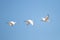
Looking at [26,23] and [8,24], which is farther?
[8,24]

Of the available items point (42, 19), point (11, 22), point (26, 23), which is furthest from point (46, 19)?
point (11, 22)

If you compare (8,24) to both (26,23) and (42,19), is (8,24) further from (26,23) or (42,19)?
(42,19)

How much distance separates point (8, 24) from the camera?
5.15 feet

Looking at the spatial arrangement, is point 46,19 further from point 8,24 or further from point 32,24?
point 8,24

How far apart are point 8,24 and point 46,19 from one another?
17.9 inches

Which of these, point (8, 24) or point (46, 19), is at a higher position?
point (8, 24)

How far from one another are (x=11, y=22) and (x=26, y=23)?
17 centimetres

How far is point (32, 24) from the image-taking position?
58.1 inches

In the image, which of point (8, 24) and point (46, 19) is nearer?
point (46, 19)

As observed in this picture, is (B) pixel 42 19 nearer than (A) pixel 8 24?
Yes

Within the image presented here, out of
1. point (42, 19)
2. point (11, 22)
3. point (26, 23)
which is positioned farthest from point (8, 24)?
point (42, 19)

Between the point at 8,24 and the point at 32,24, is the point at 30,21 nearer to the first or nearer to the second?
the point at 32,24

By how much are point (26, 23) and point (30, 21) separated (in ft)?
0.16

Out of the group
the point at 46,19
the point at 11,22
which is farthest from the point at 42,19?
the point at 11,22
